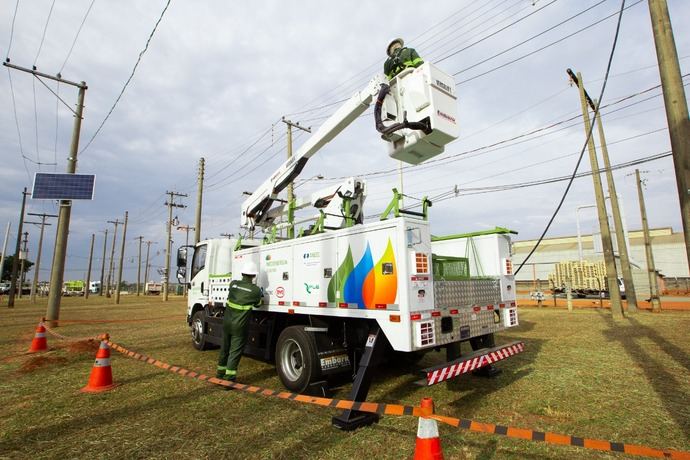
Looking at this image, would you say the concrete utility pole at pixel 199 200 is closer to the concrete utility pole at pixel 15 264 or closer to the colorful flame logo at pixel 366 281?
the concrete utility pole at pixel 15 264

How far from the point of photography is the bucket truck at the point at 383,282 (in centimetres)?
437

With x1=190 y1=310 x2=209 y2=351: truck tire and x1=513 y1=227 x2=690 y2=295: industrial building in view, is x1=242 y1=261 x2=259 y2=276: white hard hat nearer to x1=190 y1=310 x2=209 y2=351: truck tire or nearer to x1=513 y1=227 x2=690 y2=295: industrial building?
x1=190 y1=310 x2=209 y2=351: truck tire

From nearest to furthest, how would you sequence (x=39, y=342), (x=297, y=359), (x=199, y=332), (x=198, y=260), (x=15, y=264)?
(x=297, y=359) < (x=199, y=332) < (x=39, y=342) < (x=198, y=260) < (x=15, y=264)

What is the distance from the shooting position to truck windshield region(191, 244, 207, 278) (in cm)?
944

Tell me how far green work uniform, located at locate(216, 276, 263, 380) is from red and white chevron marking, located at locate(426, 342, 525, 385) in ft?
10.4

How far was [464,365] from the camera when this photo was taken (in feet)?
15.1

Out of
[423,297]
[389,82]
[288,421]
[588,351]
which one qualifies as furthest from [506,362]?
[389,82]

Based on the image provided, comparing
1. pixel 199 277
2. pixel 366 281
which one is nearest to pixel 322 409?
pixel 366 281

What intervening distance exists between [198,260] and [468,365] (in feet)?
24.5

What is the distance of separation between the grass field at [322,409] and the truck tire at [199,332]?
2.08 ft

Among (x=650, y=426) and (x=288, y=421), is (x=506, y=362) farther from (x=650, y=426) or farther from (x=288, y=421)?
(x=288, y=421)

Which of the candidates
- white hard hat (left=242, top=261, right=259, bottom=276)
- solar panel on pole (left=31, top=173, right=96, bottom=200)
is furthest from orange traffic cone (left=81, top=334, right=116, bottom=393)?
solar panel on pole (left=31, top=173, right=96, bottom=200)

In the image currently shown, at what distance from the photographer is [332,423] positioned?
4.29 m

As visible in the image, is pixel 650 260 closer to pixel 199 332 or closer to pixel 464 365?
pixel 464 365
